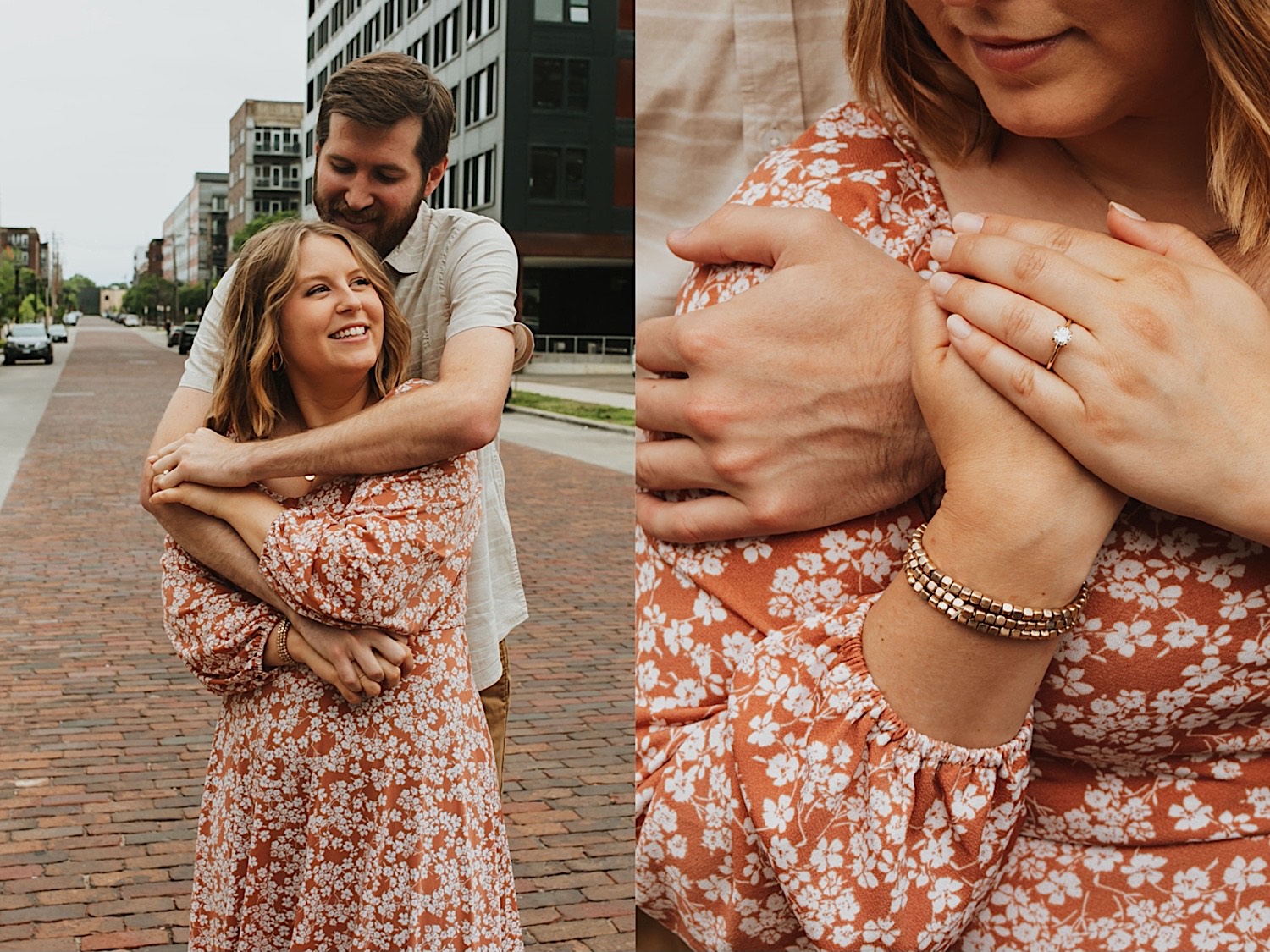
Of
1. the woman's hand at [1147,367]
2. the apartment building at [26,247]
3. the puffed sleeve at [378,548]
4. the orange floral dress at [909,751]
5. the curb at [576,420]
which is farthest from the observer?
the apartment building at [26,247]

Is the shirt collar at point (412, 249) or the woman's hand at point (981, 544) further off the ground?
the shirt collar at point (412, 249)

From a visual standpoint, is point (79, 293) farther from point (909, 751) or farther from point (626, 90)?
point (909, 751)

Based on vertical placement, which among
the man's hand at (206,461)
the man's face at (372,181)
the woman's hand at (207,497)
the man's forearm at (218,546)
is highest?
the man's face at (372,181)

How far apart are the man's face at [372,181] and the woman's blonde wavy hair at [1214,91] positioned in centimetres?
43

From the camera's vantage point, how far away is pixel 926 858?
86cm

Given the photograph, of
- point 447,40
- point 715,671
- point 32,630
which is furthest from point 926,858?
point 32,630

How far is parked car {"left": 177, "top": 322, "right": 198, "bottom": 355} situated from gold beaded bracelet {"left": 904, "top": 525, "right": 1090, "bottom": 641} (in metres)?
0.73

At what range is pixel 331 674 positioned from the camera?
3.79 feet

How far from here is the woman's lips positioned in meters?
0.80

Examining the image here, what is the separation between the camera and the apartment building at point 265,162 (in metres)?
1.15

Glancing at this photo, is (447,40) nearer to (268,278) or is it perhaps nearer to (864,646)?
(268,278)

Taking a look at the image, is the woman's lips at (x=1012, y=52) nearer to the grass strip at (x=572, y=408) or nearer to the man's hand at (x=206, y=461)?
the grass strip at (x=572, y=408)

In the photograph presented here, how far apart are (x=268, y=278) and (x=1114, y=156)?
73 cm

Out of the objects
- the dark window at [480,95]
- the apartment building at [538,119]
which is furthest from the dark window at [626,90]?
the dark window at [480,95]
